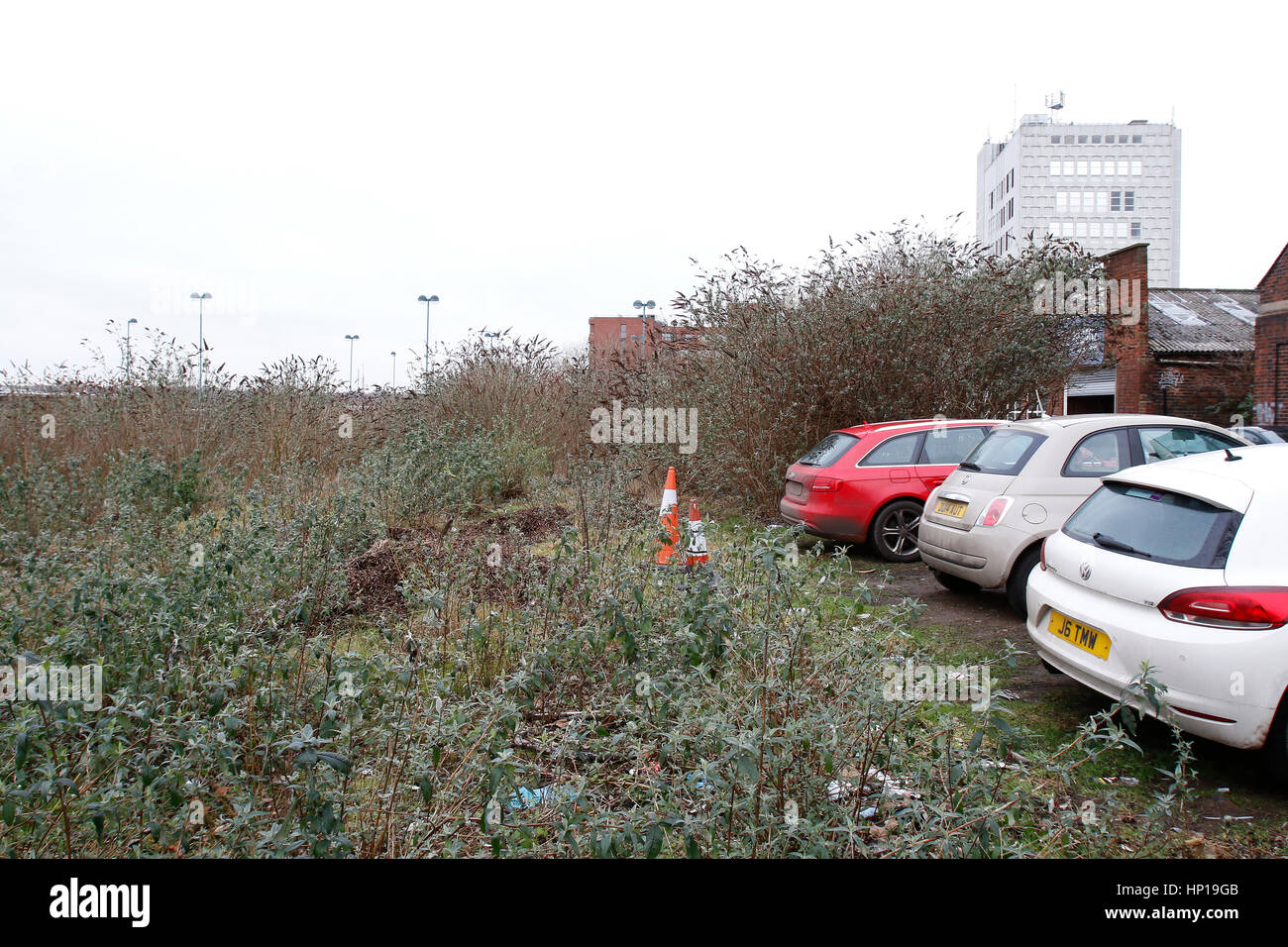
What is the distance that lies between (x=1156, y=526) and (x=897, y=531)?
5140 mm

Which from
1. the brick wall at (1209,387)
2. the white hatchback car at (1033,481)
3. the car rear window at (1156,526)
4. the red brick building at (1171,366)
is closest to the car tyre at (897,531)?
the white hatchback car at (1033,481)

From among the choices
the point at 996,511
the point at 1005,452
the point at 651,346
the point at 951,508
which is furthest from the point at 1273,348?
the point at 996,511

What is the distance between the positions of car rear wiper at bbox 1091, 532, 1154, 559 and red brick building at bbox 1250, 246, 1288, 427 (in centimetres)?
2362

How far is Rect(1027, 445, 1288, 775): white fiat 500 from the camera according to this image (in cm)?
363

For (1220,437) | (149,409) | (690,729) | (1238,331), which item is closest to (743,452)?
Result: (1220,437)

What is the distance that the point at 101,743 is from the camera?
272 cm

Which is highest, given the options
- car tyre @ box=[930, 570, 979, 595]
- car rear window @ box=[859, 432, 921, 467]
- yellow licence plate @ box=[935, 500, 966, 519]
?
car rear window @ box=[859, 432, 921, 467]

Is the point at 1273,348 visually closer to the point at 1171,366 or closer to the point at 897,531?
the point at 1171,366

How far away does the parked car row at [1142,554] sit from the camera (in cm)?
366

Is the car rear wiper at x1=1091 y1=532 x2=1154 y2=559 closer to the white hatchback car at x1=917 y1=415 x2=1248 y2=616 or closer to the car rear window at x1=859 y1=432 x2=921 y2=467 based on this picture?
the white hatchback car at x1=917 y1=415 x2=1248 y2=616

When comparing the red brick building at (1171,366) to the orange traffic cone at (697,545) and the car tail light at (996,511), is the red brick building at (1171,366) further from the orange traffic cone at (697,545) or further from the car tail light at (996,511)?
the orange traffic cone at (697,545)

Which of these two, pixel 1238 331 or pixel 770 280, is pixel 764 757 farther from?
pixel 1238 331

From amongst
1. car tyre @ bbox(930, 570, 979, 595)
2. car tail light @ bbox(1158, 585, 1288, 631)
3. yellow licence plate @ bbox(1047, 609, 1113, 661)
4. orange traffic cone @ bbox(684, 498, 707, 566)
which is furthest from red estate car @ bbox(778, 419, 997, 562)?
car tail light @ bbox(1158, 585, 1288, 631)

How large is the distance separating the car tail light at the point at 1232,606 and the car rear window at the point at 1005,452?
A: 3.13 metres
